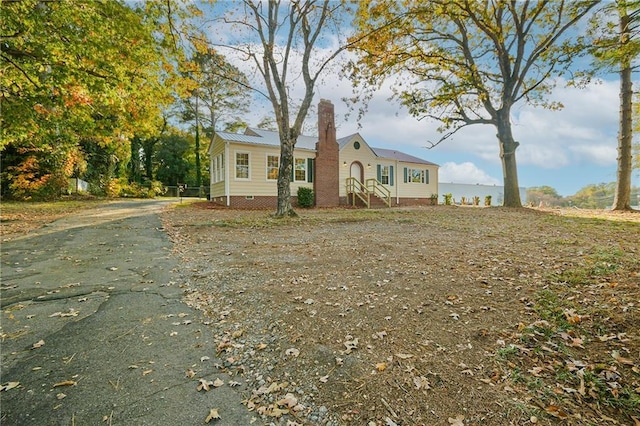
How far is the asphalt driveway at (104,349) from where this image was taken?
2.18 metres

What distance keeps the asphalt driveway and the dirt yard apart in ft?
0.97

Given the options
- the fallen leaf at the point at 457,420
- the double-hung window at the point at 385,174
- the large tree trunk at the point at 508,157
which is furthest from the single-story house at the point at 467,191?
the fallen leaf at the point at 457,420

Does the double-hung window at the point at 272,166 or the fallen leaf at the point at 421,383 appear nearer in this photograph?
the fallen leaf at the point at 421,383

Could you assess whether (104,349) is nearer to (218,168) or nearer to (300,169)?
(300,169)

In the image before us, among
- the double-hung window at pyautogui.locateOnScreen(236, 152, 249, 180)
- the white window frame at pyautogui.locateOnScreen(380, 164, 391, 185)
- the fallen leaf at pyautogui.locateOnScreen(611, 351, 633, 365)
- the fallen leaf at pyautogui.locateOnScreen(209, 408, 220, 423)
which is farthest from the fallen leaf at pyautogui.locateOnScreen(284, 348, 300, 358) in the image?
the white window frame at pyautogui.locateOnScreen(380, 164, 391, 185)

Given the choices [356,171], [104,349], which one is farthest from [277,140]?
[104,349]

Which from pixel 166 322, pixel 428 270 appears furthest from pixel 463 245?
pixel 166 322

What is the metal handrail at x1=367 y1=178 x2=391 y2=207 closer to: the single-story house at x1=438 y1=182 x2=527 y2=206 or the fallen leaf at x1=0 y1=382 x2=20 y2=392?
the single-story house at x1=438 y1=182 x2=527 y2=206

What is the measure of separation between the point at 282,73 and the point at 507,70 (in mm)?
11015

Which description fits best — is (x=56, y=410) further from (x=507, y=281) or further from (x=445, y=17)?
(x=445, y=17)

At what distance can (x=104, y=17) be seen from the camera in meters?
9.47

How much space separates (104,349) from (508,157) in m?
17.4

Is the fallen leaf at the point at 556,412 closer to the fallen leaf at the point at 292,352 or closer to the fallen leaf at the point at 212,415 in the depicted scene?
the fallen leaf at the point at 292,352

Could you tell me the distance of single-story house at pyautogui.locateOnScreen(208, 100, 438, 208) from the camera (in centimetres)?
1661
